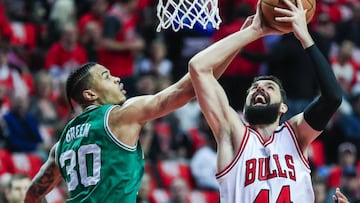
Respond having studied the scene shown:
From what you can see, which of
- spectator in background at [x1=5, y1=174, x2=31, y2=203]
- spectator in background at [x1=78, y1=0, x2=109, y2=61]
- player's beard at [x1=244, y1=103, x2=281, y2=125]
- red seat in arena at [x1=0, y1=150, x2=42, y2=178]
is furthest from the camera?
spectator in background at [x1=78, y1=0, x2=109, y2=61]

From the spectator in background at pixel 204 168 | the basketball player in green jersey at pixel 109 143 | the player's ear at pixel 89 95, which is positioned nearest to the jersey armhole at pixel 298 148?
the basketball player in green jersey at pixel 109 143

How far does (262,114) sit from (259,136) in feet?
0.49

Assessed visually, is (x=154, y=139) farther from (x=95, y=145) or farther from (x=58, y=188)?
(x=95, y=145)

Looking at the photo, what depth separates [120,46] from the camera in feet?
43.1

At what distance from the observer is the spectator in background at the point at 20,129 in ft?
38.3

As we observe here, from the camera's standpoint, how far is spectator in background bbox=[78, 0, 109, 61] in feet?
45.0

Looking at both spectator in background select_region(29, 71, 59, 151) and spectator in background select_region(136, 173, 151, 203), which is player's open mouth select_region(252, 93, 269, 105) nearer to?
spectator in background select_region(136, 173, 151, 203)

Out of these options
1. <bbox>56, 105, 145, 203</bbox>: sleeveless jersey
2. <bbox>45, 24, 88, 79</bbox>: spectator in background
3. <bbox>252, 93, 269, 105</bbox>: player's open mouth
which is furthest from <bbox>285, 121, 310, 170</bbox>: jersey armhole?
<bbox>45, 24, 88, 79</bbox>: spectator in background

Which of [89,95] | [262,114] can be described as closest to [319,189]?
[262,114]

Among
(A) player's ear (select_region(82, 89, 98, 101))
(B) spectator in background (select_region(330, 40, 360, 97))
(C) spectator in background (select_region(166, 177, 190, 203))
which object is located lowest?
(B) spectator in background (select_region(330, 40, 360, 97))

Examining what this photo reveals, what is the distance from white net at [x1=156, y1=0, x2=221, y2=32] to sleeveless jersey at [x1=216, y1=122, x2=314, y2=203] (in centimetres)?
85

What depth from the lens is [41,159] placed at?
1147 centimetres

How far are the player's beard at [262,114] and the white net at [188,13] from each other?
613 millimetres

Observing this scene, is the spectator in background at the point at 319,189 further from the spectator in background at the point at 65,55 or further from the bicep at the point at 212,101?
the bicep at the point at 212,101
